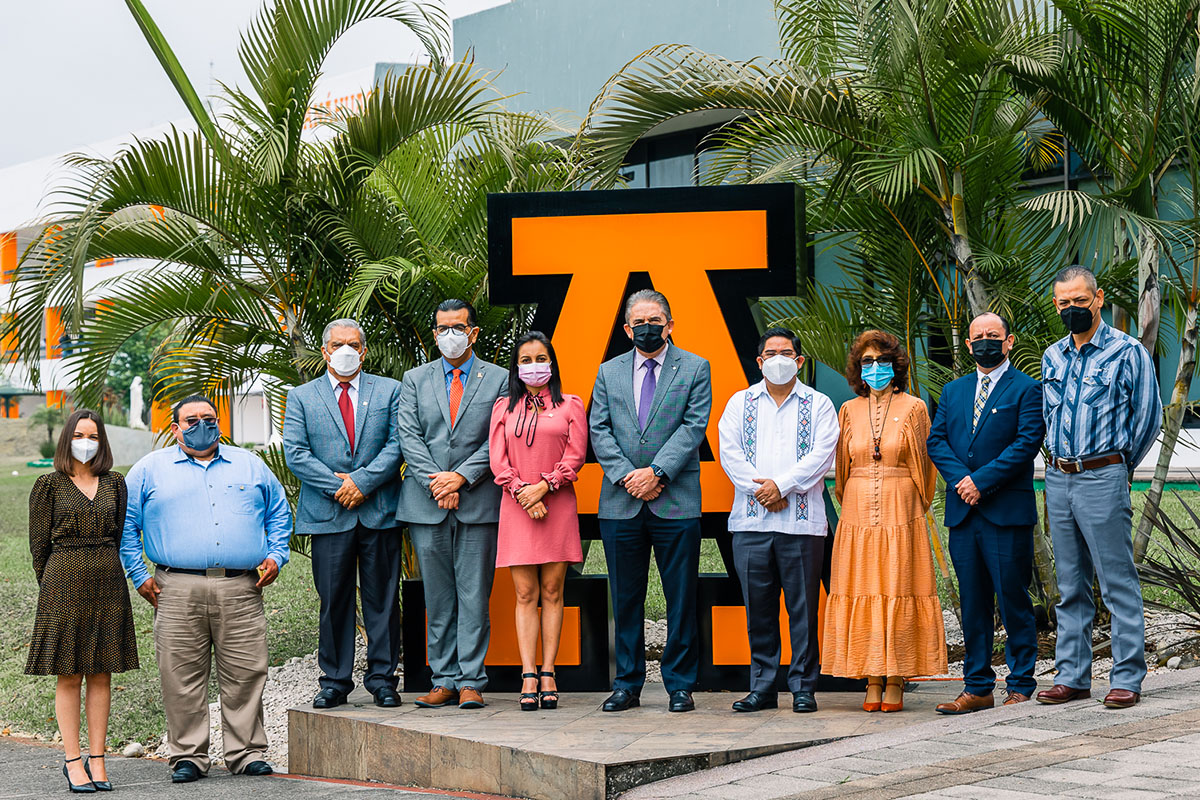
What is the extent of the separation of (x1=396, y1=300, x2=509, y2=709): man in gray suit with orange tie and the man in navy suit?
2.34 m

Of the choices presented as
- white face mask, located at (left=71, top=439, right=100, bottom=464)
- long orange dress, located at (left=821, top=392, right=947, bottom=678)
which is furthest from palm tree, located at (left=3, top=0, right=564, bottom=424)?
long orange dress, located at (left=821, top=392, right=947, bottom=678)

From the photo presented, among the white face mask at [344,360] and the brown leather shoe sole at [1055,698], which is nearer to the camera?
the brown leather shoe sole at [1055,698]

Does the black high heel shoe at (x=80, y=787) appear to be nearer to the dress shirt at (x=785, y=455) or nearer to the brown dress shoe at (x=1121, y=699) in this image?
the dress shirt at (x=785, y=455)

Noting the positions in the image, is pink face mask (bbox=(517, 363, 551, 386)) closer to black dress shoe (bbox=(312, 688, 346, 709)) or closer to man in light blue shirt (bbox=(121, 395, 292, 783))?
man in light blue shirt (bbox=(121, 395, 292, 783))

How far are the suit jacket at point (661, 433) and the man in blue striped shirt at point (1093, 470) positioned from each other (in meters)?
1.72

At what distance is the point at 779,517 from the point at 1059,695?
5.07 ft

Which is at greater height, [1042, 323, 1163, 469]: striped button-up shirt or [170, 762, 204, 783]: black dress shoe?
[1042, 323, 1163, 469]: striped button-up shirt

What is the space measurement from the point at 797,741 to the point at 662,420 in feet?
5.79

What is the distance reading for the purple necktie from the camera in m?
6.88

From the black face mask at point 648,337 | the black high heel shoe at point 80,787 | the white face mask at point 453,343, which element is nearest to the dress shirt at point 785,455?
the black face mask at point 648,337

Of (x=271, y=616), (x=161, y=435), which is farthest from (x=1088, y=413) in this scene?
(x=271, y=616)

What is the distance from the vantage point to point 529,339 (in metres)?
7.01

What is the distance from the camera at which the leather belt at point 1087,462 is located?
6164 mm

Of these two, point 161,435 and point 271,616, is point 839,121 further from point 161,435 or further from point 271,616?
point 271,616
